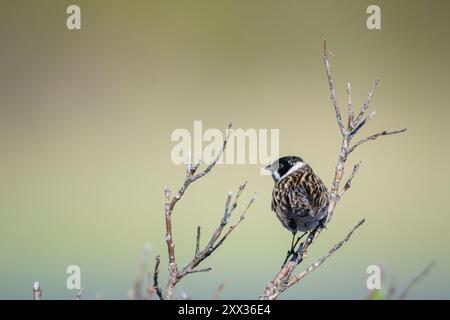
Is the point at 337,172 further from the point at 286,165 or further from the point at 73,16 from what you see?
the point at 73,16

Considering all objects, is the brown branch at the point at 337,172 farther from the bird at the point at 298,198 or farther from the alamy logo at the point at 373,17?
the alamy logo at the point at 373,17

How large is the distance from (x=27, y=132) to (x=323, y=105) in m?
4.01

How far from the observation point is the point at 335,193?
3.10m

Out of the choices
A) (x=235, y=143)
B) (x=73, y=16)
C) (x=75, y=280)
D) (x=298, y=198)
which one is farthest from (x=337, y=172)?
(x=73, y=16)

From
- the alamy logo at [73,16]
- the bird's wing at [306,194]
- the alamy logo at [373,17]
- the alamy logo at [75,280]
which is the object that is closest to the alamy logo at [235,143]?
the alamy logo at [75,280]

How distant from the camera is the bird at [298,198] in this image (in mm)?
3859

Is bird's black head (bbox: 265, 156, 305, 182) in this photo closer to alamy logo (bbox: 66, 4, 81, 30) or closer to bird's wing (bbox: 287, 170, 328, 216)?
bird's wing (bbox: 287, 170, 328, 216)

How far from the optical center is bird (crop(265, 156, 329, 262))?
3.86m

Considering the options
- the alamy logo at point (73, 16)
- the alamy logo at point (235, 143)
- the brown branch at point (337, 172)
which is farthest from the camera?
the alamy logo at point (73, 16)

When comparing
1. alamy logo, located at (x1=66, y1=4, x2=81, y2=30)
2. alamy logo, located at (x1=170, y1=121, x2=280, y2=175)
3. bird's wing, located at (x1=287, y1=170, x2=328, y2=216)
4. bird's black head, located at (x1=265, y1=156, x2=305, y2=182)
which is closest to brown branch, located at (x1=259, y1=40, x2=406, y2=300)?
bird's wing, located at (x1=287, y1=170, x2=328, y2=216)

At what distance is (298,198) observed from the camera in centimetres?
403

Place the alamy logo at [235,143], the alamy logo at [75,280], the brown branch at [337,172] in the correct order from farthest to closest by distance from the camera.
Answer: the alamy logo at [235,143] < the alamy logo at [75,280] < the brown branch at [337,172]

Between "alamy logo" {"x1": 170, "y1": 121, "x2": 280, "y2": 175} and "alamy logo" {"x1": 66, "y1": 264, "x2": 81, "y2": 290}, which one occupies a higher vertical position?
"alamy logo" {"x1": 170, "y1": 121, "x2": 280, "y2": 175}
